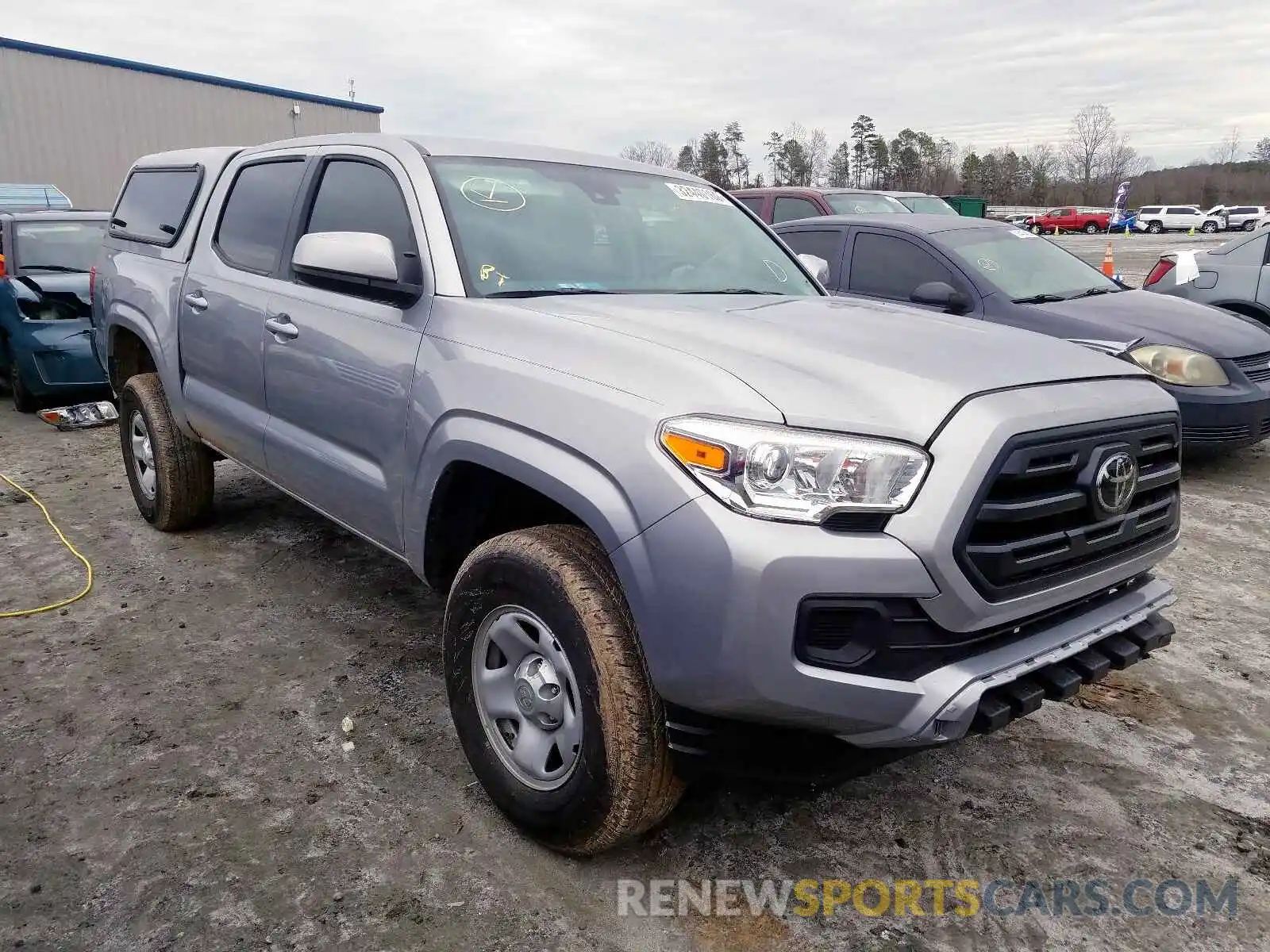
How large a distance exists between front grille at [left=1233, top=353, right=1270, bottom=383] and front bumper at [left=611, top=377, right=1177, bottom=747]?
495cm

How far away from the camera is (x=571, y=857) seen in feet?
8.06

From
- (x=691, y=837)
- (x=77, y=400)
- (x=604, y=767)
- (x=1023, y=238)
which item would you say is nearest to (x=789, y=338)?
(x=604, y=767)

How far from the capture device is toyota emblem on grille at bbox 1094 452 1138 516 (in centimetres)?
218

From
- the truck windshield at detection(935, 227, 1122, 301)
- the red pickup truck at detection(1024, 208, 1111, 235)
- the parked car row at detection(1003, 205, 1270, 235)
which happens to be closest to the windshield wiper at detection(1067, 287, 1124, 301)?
the truck windshield at detection(935, 227, 1122, 301)

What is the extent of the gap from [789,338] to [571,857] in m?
1.46

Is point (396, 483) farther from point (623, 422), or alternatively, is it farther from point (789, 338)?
point (789, 338)

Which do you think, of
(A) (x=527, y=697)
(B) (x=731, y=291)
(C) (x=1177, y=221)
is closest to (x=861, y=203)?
(B) (x=731, y=291)

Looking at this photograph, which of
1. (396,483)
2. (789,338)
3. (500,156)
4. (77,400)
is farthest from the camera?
(77,400)

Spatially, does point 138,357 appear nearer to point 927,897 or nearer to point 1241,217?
point 927,897

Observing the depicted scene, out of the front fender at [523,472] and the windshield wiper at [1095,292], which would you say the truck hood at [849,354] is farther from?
the windshield wiper at [1095,292]

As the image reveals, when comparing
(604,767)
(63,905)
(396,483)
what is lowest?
(63,905)

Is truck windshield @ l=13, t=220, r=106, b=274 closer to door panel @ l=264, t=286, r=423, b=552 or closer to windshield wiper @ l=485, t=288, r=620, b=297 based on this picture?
door panel @ l=264, t=286, r=423, b=552

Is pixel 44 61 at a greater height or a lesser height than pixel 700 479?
greater

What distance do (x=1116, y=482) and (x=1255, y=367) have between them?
4.86m
